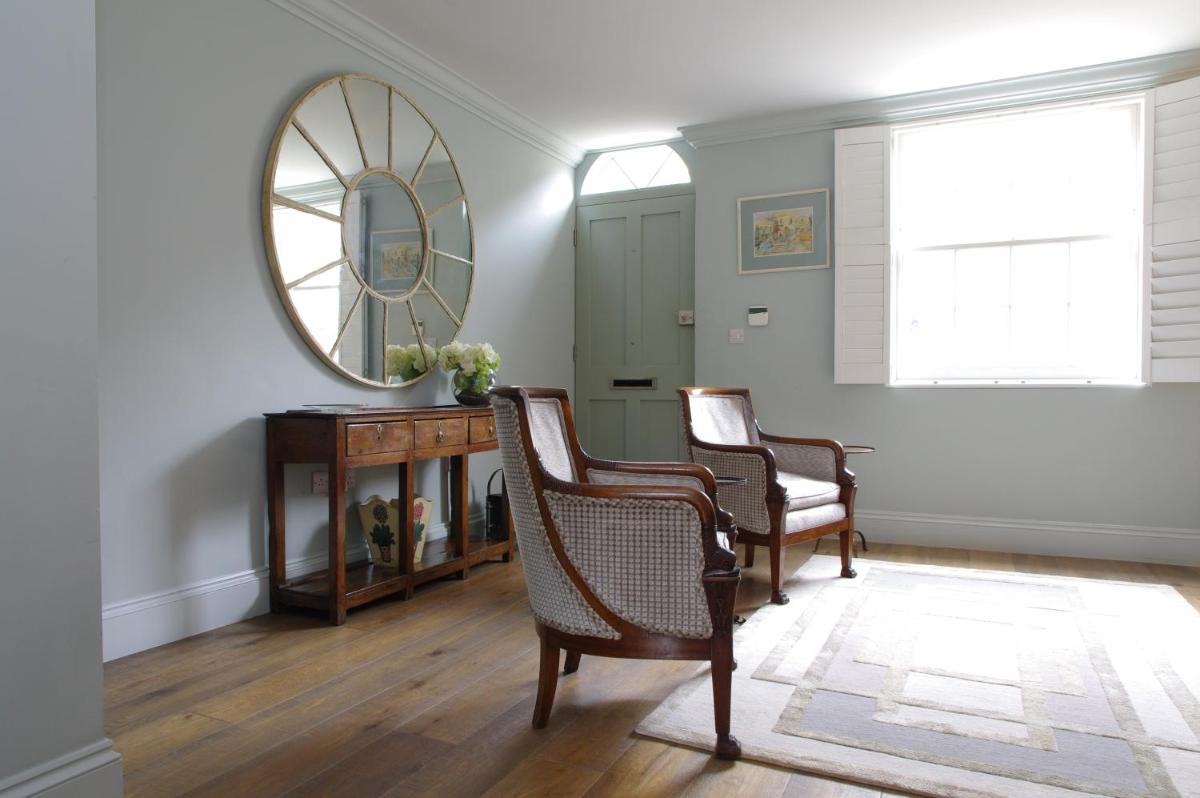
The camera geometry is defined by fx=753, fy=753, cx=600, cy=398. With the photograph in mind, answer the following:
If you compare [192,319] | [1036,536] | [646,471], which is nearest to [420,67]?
[192,319]

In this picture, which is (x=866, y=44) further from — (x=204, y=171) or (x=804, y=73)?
(x=204, y=171)

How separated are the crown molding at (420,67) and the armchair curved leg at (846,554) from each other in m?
3.06

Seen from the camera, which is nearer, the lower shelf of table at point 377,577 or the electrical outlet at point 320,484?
the lower shelf of table at point 377,577

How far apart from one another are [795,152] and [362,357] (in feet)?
9.64

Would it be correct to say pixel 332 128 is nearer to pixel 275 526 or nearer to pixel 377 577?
pixel 275 526

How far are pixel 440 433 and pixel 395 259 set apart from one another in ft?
3.01

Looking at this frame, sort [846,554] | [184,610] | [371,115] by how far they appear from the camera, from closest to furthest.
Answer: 1. [184,610]
2. [371,115]
3. [846,554]

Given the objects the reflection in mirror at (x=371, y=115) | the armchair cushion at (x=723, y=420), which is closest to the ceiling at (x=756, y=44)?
the reflection in mirror at (x=371, y=115)

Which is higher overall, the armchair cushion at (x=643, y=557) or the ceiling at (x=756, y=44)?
the ceiling at (x=756, y=44)

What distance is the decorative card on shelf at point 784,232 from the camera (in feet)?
15.1

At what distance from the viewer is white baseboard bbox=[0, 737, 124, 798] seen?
1377 mm

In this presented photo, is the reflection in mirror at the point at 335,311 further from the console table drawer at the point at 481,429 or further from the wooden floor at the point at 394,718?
the wooden floor at the point at 394,718

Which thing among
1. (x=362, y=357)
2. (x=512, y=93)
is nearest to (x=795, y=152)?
(x=512, y=93)

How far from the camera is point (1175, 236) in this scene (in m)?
3.79
